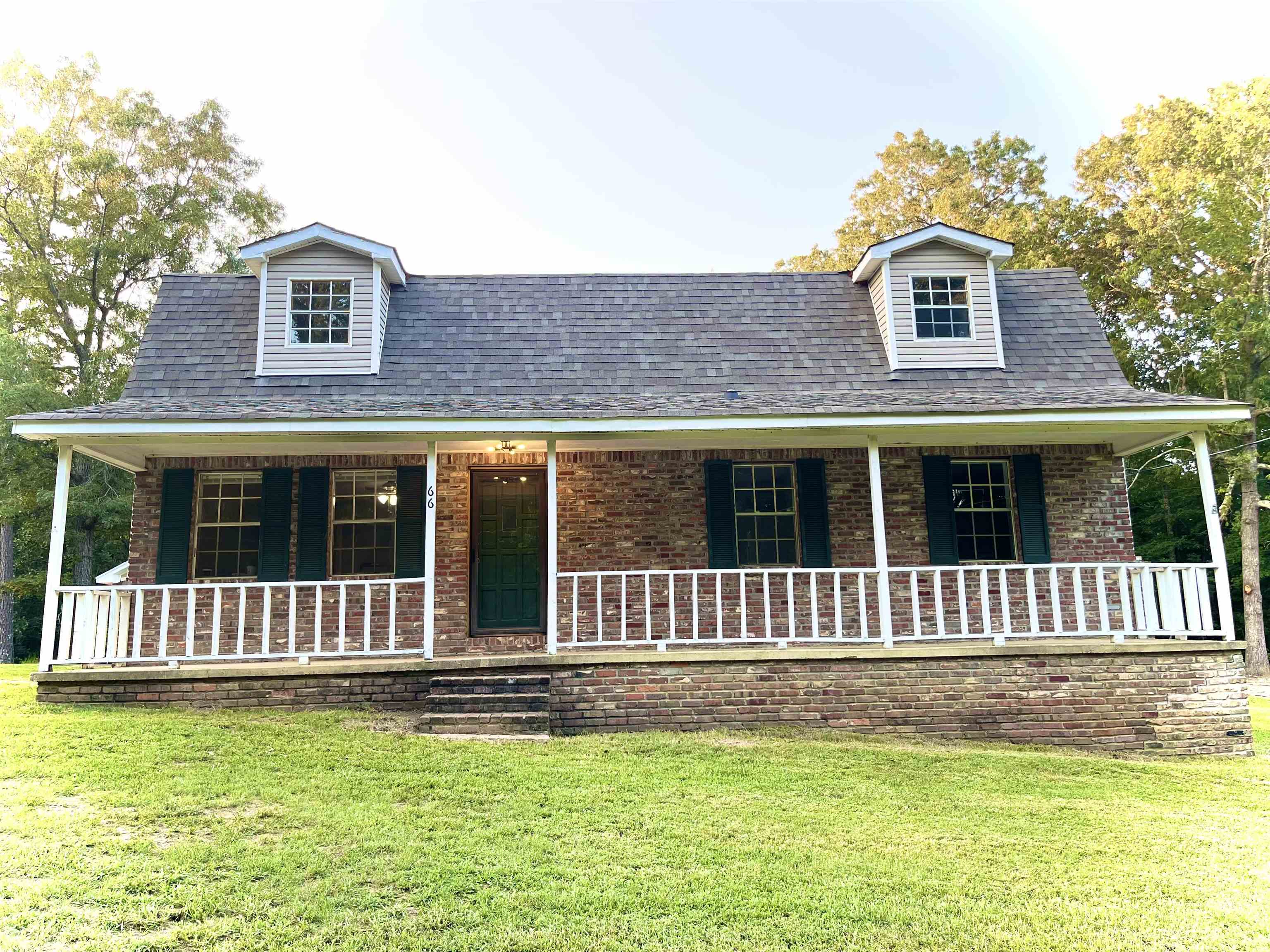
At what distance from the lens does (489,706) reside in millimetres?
7508

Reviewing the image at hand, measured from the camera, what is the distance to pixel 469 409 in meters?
8.34

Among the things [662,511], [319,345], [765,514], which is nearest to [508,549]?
[662,511]

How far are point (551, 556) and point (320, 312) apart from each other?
186 inches

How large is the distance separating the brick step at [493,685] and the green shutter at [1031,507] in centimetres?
588

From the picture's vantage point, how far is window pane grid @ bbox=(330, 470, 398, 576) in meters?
9.47

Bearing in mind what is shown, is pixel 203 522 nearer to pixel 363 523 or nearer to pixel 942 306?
pixel 363 523

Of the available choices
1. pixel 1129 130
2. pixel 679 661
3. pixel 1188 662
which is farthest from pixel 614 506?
pixel 1129 130

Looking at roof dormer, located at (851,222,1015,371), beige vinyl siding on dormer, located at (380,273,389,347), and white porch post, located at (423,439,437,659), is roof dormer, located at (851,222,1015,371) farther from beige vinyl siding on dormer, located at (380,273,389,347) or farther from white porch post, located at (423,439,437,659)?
beige vinyl siding on dormer, located at (380,273,389,347)

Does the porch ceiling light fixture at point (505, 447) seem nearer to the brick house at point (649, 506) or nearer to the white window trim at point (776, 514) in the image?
the brick house at point (649, 506)

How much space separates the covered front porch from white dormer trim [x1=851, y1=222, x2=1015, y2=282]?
8.65 feet

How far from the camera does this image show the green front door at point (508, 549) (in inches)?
379

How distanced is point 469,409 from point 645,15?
1183 cm

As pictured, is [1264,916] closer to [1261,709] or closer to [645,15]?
[1261,709]

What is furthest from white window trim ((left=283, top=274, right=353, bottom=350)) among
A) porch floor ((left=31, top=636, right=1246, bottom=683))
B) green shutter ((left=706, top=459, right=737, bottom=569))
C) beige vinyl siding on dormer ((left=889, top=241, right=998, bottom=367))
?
beige vinyl siding on dormer ((left=889, top=241, right=998, bottom=367))
